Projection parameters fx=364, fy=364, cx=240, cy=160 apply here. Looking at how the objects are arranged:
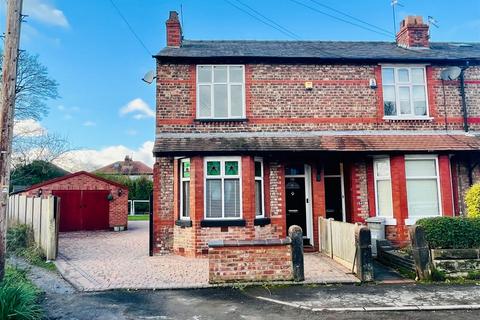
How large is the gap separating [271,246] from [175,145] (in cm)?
494

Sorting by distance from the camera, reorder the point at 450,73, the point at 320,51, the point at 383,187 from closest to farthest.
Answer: the point at 383,187 → the point at 450,73 → the point at 320,51

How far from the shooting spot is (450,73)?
1245 centimetres

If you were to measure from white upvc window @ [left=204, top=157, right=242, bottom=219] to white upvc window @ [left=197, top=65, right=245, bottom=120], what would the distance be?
5.71ft

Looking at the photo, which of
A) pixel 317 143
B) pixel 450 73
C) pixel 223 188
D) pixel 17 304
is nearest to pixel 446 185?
pixel 450 73

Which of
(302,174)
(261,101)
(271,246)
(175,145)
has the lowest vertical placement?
(271,246)

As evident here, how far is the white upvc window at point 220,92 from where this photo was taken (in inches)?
484

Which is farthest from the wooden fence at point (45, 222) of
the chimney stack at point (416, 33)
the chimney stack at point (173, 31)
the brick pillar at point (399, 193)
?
the chimney stack at point (416, 33)

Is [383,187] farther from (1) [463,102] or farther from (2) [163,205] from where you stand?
(2) [163,205]

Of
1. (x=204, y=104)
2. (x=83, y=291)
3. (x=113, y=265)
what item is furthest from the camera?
(x=204, y=104)

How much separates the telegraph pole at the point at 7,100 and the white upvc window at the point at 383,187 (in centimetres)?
1044

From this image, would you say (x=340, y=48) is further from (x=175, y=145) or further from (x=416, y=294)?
(x=416, y=294)

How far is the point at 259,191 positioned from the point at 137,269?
447 cm

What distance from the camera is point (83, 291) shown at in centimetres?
751

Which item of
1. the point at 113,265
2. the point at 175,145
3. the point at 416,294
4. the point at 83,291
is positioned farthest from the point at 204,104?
A: the point at 416,294
